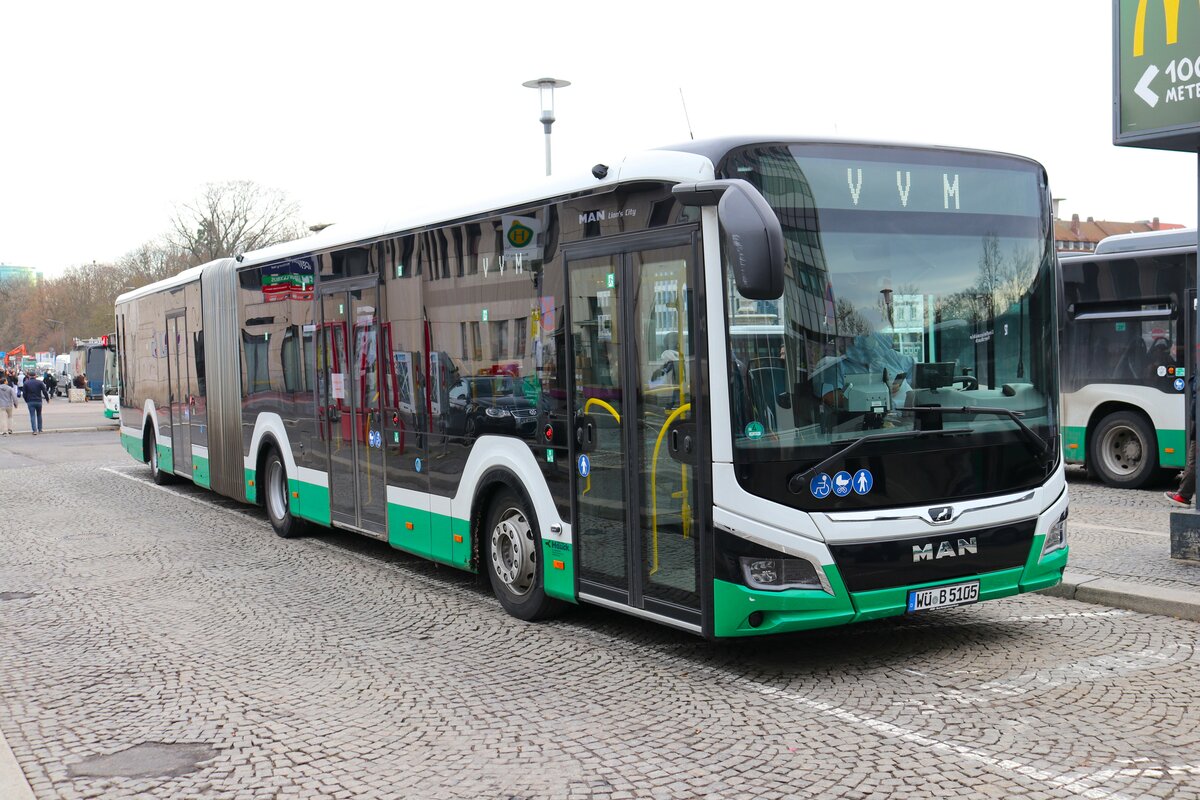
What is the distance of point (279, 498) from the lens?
12.7 m

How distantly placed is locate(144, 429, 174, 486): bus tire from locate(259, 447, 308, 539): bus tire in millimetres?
5808

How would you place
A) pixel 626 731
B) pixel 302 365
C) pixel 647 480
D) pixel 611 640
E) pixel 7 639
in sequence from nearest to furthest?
pixel 626 731
pixel 647 480
pixel 611 640
pixel 7 639
pixel 302 365

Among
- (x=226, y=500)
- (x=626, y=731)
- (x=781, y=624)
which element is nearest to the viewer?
(x=626, y=731)

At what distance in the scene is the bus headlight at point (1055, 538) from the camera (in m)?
6.76

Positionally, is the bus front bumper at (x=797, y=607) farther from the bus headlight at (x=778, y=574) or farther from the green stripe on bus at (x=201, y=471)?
the green stripe on bus at (x=201, y=471)

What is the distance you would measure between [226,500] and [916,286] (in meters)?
12.4

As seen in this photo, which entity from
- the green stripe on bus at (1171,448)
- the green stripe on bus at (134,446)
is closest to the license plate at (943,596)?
the green stripe on bus at (1171,448)

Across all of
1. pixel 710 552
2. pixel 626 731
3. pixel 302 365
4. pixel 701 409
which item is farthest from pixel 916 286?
pixel 302 365

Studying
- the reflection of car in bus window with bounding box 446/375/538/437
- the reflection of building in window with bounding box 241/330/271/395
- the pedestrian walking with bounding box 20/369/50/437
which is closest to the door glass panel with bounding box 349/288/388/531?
the reflection of car in bus window with bounding box 446/375/538/437

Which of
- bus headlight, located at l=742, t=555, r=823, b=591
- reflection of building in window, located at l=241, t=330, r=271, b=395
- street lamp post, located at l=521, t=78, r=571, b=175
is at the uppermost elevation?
street lamp post, located at l=521, t=78, r=571, b=175

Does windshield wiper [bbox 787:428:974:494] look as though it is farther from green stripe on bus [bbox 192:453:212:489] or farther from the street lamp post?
the street lamp post

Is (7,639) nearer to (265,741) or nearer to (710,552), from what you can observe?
(265,741)

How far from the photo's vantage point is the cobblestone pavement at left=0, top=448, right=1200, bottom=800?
16.3ft

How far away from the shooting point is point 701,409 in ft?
20.3
